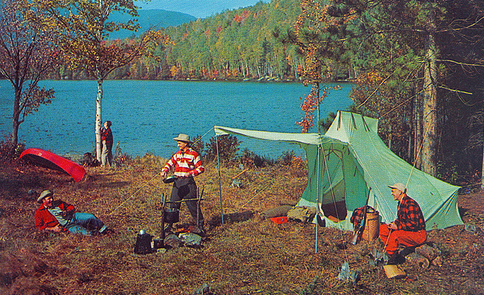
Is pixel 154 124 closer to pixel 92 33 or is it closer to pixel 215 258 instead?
pixel 92 33

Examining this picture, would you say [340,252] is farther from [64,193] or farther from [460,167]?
[460,167]

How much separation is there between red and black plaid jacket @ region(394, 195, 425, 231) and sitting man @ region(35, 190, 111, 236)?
18.9 ft

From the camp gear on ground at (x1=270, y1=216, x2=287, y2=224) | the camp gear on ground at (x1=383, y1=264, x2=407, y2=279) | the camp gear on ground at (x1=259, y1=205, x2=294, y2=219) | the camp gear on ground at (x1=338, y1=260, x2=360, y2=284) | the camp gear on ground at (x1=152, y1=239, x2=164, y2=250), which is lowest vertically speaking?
the camp gear on ground at (x1=270, y1=216, x2=287, y2=224)

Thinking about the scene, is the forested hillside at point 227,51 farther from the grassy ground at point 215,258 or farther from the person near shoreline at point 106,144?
the grassy ground at point 215,258

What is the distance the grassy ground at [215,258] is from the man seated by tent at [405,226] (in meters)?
0.46

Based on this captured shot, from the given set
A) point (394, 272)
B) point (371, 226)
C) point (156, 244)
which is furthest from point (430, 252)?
point (156, 244)

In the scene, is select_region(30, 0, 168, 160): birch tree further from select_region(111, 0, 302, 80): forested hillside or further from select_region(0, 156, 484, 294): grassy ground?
select_region(111, 0, 302, 80): forested hillside

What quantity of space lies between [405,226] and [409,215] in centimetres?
23

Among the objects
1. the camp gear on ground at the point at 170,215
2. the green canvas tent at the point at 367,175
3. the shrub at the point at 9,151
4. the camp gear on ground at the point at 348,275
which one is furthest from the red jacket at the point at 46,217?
the shrub at the point at 9,151

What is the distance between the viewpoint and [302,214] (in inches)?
384

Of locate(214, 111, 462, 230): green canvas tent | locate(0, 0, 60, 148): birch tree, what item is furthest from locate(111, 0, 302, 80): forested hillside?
locate(214, 111, 462, 230): green canvas tent

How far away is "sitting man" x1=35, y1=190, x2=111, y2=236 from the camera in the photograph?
26.5 feet

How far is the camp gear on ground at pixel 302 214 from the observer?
9.68 metres

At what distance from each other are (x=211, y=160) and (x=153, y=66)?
5746 inches
